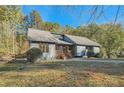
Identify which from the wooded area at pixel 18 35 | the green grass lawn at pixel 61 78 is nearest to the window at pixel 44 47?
the wooded area at pixel 18 35

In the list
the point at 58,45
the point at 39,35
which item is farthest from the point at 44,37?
the point at 58,45

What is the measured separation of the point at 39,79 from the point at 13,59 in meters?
5.90

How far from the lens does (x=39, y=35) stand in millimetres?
18172

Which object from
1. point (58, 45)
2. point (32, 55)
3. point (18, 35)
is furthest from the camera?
point (58, 45)

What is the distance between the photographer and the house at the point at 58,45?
17891 mm

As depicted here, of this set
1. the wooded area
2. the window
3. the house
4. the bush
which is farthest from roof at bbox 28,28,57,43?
the bush

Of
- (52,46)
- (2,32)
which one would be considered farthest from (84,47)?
(2,32)

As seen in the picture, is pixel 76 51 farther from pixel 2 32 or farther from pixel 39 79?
pixel 39 79

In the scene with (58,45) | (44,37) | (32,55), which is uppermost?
(44,37)

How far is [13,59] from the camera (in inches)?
639

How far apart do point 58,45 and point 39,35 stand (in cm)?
279

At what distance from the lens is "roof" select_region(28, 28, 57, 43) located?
55.9 ft

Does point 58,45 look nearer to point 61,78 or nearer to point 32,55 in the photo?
point 32,55

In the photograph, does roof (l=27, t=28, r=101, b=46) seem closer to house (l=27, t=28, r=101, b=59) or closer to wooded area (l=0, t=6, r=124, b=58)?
house (l=27, t=28, r=101, b=59)
